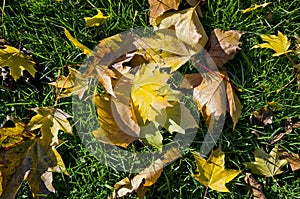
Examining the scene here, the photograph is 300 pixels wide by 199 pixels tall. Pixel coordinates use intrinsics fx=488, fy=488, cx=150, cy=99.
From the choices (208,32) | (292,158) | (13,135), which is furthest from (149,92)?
(292,158)

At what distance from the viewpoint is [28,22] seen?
2043 millimetres

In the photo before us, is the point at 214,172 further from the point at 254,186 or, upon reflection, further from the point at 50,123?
the point at 50,123

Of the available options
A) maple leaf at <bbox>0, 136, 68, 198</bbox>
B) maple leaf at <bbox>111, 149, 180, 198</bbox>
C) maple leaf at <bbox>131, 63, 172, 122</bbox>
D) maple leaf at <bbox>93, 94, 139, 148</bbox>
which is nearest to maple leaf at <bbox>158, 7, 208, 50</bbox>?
maple leaf at <bbox>131, 63, 172, 122</bbox>

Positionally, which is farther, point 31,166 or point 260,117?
point 260,117

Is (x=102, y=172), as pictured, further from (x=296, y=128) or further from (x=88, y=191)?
(x=296, y=128)

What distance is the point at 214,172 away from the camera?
1863 millimetres

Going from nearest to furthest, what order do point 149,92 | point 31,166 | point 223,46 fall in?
point 149,92, point 31,166, point 223,46

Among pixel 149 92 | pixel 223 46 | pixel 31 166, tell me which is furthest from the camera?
pixel 223 46

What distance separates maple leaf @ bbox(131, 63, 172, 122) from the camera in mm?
1731

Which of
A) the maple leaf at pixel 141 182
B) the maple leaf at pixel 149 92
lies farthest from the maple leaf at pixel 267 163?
the maple leaf at pixel 149 92

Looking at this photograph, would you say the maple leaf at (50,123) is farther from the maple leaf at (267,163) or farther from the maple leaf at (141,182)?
the maple leaf at (267,163)

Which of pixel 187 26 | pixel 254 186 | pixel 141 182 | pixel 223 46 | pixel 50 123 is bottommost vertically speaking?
pixel 254 186

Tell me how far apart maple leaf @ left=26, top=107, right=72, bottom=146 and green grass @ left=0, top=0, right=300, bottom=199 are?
4.3 inches

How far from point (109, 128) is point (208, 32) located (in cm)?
58
